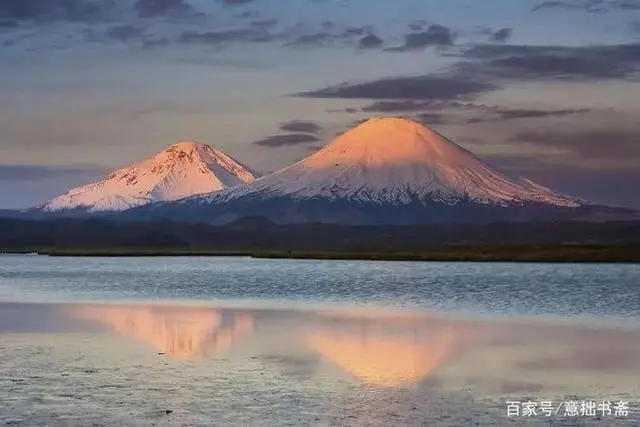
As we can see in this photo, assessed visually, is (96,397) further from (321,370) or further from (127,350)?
(127,350)

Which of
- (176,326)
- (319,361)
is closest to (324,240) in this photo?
(176,326)

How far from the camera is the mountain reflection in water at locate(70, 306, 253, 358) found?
995 inches

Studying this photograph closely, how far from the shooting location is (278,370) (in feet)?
68.7

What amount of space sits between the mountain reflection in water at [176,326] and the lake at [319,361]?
60 mm

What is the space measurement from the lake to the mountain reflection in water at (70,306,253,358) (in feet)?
0.20

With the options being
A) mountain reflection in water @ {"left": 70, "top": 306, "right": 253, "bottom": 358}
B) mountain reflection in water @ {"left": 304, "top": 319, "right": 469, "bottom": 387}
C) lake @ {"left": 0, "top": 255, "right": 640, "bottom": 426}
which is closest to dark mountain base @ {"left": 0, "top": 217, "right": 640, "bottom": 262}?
mountain reflection in water @ {"left": 70, "top": 306, "right": 253, "bottom": 358}

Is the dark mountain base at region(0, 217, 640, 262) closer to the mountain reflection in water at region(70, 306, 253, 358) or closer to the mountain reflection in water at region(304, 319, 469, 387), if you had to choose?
the mountain reflection in water at region(70, 306, 253, 358)

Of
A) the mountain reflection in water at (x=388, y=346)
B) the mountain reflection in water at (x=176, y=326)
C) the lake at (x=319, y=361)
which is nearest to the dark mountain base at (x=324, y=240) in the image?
the mountain reflection in water at (x=176, y=326)

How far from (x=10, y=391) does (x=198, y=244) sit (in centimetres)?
16993

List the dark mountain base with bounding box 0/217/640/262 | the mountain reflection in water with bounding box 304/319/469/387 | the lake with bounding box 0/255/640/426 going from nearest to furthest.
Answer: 1. the lake with bounding box 0/255/640/426
2. the mountain reflection in water with bounding box 304/319/469/387
3. the dark mountain base with bounding box 0/217/640/262

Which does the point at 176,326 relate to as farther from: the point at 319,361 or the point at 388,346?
the point at 319,361

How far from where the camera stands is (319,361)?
2264cm

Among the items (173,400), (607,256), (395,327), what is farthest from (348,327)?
(607,256)

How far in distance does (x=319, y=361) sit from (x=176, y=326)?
858 centimetres
